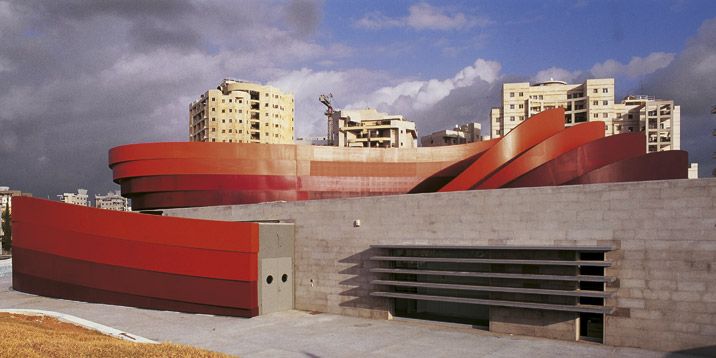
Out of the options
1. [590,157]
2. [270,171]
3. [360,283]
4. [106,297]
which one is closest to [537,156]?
[590,157]

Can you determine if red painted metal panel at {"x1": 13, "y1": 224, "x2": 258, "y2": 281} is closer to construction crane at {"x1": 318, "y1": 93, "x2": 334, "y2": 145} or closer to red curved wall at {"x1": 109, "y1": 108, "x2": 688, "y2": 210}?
red curved wall at {"x1": 109, "y1": 108, "x2": 688, "y2": 210}

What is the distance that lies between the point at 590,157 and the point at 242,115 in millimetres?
92726

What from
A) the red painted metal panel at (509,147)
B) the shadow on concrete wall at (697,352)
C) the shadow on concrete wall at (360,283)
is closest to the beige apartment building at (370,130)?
the red painted metal panel at (509,147)

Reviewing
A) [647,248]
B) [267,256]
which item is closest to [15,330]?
[267,256]

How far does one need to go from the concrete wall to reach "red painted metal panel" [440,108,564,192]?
286 inches

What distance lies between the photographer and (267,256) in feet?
81.3

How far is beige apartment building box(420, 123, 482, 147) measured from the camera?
107m

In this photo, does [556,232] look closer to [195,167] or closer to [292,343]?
[292,343]

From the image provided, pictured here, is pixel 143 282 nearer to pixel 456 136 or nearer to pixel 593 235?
pixel 593 235

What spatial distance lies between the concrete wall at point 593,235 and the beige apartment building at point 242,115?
8788 cm

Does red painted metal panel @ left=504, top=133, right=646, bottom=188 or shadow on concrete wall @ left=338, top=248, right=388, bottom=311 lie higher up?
red painted metal panel @ left=504, top=133, right=646, bottom=188

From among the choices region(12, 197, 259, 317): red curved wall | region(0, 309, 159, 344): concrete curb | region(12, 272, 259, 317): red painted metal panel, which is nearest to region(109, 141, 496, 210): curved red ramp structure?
region(12, 197, 259, 317): red curved wall

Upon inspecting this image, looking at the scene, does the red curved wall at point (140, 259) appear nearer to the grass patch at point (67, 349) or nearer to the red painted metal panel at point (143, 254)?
the red painted metal panel at point (143, 254)

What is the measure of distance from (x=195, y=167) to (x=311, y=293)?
15.8m
